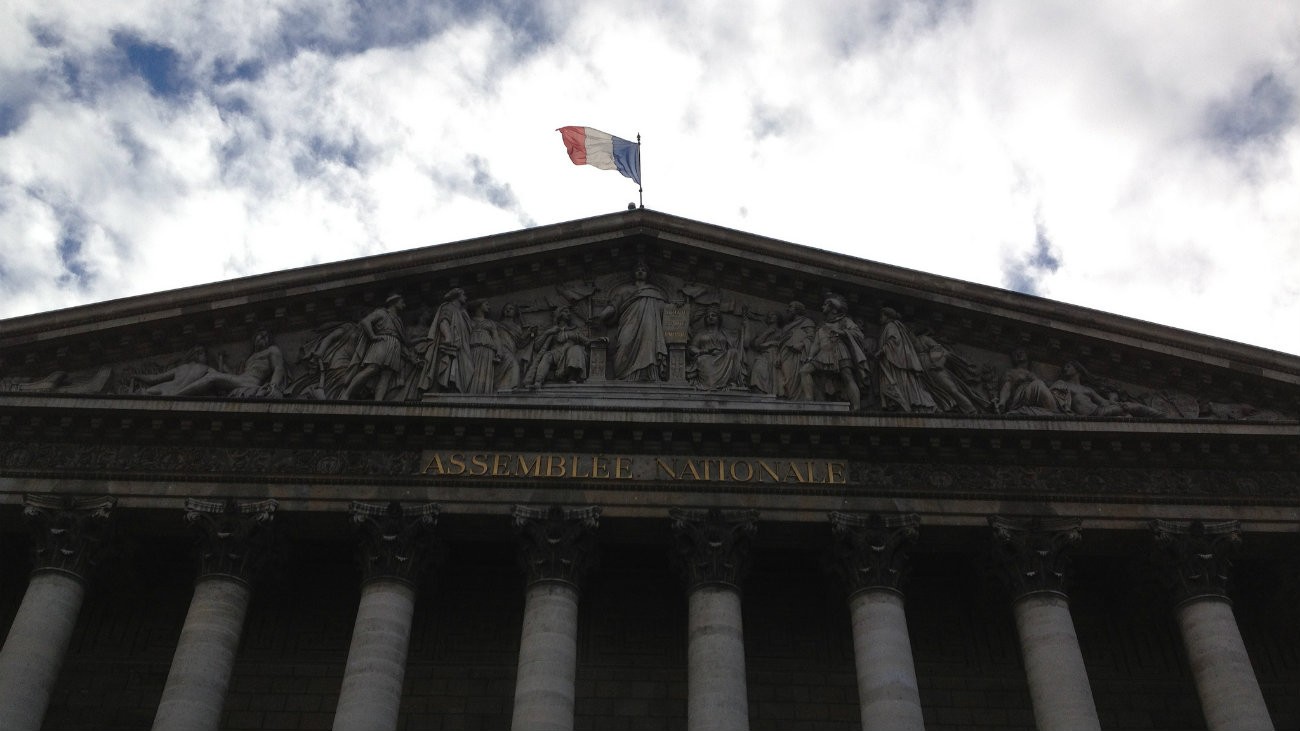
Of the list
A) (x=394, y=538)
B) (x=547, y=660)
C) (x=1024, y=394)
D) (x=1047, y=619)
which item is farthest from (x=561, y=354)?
(x=1047, y=619)

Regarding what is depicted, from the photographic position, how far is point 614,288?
21.3m

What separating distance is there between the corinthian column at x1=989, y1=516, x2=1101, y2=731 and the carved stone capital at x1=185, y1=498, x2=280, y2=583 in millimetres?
10379

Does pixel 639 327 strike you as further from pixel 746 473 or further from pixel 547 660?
pixel 547 660

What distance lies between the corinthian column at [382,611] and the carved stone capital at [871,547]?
5.76 m

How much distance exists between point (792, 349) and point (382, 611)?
7.56 metres

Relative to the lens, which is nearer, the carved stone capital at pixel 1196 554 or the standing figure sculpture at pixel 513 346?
the carved stone capital at pixel 1196 554

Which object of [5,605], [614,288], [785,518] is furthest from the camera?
[614,288]

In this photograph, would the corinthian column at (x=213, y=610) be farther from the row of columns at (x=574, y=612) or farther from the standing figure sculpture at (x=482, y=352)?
the standing figure sculpture at (x=482, y=352)

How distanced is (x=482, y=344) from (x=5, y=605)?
8.35 metres

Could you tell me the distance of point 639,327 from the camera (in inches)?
806

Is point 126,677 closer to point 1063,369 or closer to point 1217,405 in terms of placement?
point 1063,369

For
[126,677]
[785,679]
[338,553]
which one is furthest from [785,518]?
[126,677]

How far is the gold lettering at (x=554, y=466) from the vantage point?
18391 millimetres

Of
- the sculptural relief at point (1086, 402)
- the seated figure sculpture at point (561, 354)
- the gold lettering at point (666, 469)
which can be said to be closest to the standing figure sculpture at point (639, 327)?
the seated figure sculpture at point (561, 354)
